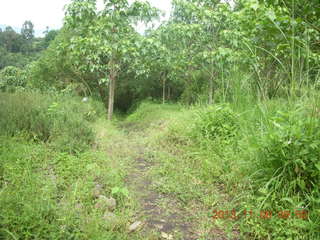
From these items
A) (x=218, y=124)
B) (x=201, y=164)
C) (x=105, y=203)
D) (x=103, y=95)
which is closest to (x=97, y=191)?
(x=105, y=203)

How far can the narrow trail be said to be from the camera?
1.76 meters

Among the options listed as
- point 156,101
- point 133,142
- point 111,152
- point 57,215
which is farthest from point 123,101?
point 57,215

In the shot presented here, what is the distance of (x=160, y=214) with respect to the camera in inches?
78.8

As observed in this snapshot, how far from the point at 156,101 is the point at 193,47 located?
3962 millimetres

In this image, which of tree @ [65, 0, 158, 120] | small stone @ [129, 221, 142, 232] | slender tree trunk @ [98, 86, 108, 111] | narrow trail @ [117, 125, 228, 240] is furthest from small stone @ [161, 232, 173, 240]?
slender tree trunk @ [98, 86, 108, 111]

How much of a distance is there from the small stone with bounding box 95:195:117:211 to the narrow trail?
9.2 inches

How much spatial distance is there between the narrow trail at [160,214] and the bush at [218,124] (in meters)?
1.10

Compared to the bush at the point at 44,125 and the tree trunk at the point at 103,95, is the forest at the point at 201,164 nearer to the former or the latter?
the bush at the point at 44,125

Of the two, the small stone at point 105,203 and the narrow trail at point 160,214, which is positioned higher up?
the small stone at point 105,203

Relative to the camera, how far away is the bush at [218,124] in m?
3.18

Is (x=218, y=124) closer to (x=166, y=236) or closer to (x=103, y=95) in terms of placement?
(x=166, y=236)

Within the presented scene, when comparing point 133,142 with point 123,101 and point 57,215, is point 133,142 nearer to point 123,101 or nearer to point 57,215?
point 57,215

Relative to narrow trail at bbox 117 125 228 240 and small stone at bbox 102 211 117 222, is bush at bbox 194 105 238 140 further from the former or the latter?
small stone at bbox 102 211 117 222

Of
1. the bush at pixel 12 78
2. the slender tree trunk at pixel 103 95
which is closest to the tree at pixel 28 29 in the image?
the bush at pixel 12 78
